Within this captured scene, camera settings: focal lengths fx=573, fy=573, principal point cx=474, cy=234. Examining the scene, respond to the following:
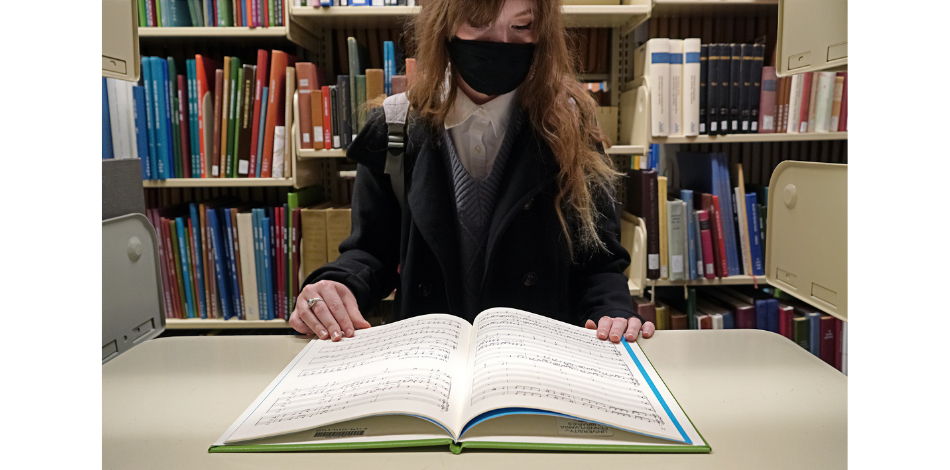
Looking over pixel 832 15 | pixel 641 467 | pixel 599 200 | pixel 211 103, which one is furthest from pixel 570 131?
pixel 211 103

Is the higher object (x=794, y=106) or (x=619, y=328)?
(x=794, y=106)

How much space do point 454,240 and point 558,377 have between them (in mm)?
607

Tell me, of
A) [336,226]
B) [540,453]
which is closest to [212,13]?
[336,226]

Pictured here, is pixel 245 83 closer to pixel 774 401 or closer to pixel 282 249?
pixel 282 249

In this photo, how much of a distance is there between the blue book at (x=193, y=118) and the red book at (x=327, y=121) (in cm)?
40

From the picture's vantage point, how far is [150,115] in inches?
71.6

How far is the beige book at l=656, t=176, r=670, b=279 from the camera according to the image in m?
1.88

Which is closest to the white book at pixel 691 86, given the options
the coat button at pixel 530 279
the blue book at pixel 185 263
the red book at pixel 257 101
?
the coat button at pixel 530 279

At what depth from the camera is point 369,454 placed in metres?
0.50

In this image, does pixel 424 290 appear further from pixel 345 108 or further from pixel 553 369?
pixel 345 108

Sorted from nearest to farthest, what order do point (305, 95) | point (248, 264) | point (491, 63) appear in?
1. point (491, 63)
2. point (305, 95)
3. point (248, 264)

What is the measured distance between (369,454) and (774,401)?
42 centimetres

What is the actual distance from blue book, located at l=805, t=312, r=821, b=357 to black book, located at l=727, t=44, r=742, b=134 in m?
0.76

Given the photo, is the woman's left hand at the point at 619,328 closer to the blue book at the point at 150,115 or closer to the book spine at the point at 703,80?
the book spine at the point at 703,80
